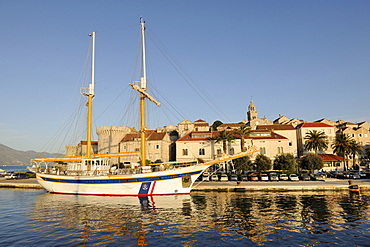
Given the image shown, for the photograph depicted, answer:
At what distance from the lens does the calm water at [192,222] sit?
16.6 meters

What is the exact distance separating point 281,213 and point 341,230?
5783mm

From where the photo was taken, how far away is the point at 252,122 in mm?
96375

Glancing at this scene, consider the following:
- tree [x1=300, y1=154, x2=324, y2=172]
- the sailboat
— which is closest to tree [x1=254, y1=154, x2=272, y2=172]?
tree [x1=300, y1=154, x2=324, y2=172]

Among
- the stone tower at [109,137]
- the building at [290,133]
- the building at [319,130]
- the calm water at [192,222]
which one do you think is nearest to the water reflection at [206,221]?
the calm water at [192,222]

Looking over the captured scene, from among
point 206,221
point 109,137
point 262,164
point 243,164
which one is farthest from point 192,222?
point 109,137

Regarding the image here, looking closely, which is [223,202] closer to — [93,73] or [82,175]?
[82,175]

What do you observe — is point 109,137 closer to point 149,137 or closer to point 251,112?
point 149,137

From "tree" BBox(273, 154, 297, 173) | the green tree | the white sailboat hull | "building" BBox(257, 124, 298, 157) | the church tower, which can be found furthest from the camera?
the church tower

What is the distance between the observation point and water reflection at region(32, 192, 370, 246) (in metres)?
16.8

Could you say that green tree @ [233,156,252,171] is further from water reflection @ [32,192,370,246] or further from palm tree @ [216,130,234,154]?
water reflection @ [32,192,370,246]

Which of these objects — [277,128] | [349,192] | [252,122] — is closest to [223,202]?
[349,192]

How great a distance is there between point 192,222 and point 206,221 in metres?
1.17

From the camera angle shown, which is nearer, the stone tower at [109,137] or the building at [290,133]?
the building at [290,133]

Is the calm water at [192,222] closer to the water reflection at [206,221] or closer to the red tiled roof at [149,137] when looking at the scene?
the water reflection at [206,221]
